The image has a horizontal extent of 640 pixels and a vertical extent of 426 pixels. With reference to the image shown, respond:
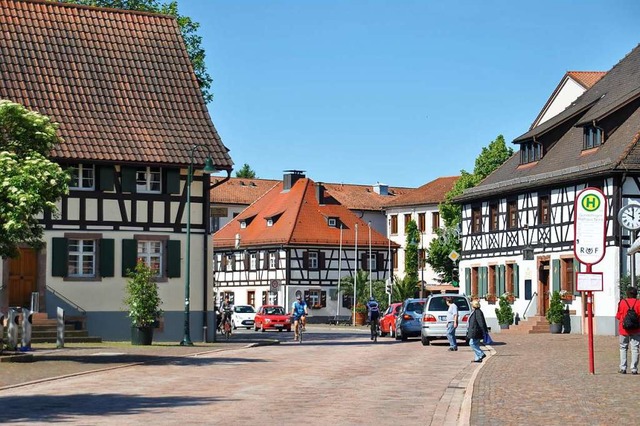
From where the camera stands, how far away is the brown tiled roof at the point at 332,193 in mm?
126438

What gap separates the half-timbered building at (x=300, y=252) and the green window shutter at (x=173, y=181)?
50.5 metres

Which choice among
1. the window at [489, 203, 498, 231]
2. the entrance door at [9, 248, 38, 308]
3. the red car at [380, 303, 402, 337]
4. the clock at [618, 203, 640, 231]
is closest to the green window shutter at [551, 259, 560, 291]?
the window at [489, 203, 498, 231]

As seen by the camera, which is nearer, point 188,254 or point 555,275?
point 188,254

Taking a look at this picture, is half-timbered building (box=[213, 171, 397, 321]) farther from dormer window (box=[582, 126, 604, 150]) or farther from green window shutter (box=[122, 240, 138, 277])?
green window shutter (box=[122, 240, 138, 277])

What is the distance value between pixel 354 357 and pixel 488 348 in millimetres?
6506

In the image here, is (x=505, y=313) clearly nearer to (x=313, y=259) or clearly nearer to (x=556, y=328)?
(x=556, y=328)

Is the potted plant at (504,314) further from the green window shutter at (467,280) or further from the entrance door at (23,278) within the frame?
the entrance door at (23,278)

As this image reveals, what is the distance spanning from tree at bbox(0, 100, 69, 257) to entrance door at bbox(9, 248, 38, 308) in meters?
12.7

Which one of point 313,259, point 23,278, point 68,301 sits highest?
point 313,259

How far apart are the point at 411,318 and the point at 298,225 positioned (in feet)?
170

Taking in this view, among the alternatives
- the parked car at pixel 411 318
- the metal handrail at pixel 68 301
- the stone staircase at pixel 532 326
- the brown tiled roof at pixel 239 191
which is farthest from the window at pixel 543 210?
the brown tiled roof at pixel 239 191

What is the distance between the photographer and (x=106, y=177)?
45094 mm

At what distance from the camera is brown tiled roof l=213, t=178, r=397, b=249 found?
9906 centimetres

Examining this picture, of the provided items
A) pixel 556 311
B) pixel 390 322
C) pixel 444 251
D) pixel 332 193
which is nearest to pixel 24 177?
pixel 390 322
